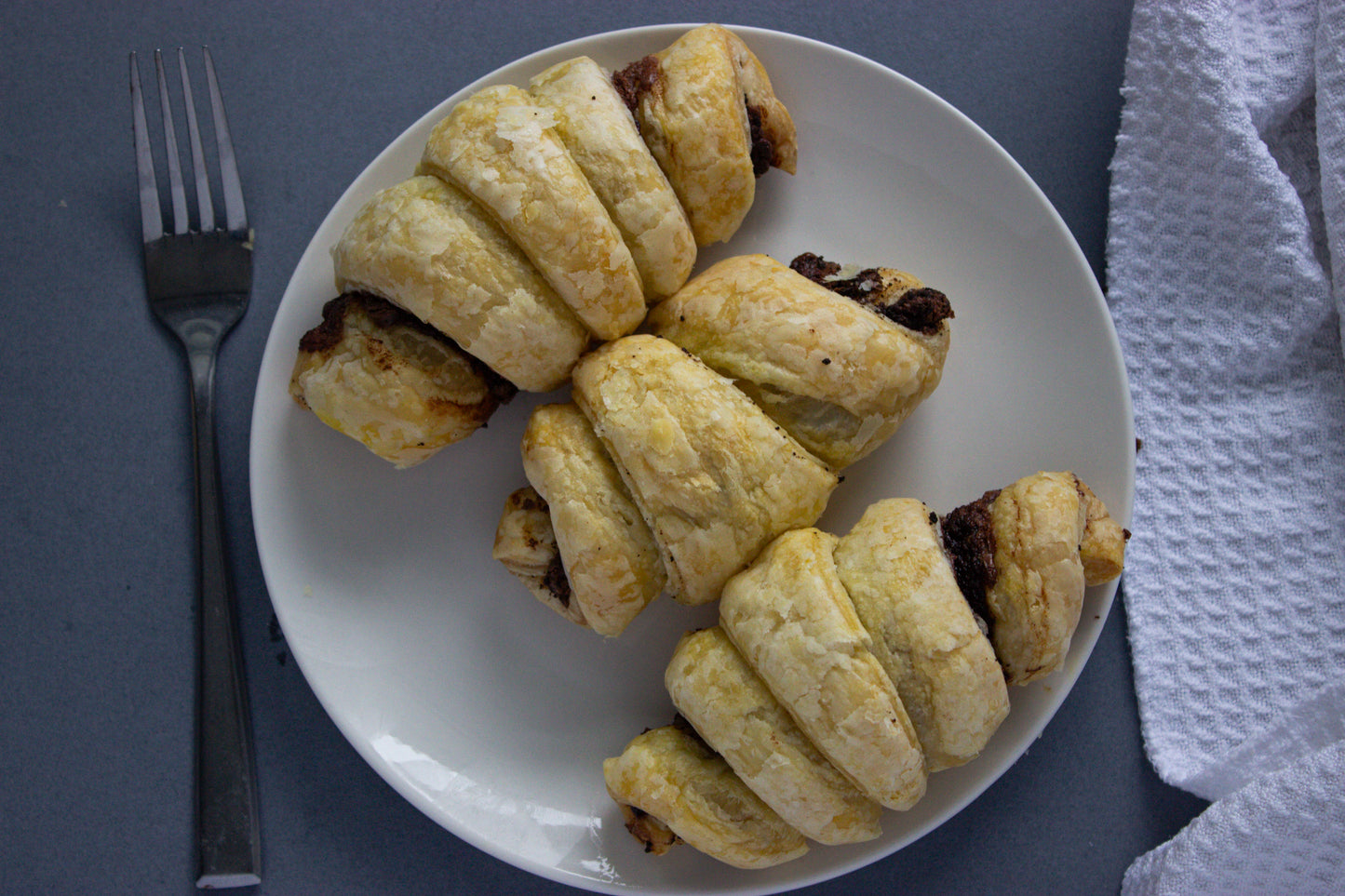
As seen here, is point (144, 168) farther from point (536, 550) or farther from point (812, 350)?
point (812, 350)

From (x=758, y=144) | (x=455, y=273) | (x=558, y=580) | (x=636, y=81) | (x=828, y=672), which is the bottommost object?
(x=828, y=672)

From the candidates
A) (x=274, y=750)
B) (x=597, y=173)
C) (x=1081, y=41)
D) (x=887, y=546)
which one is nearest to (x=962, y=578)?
(x=887, y=546)

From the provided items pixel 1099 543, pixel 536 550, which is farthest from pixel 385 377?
pixel 1099 543

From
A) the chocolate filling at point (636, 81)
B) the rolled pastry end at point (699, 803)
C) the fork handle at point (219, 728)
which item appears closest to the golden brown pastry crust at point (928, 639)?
the rolled pastry end at point (699, 803)

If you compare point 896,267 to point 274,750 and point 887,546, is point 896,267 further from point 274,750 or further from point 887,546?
point 274,750

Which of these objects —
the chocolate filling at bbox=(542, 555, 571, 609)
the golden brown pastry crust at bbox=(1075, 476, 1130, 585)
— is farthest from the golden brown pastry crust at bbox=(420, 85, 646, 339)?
the golden brown pastry crust at bbox=(1075, 476, 1130, 585)

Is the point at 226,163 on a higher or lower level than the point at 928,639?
higher

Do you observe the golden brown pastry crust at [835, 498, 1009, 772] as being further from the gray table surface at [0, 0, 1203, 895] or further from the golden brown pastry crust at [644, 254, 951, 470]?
the gray table surface at [0, 0, 1203, 895]

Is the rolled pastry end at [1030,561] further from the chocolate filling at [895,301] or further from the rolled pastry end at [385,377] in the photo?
the rolled pastry end at [385,377]
